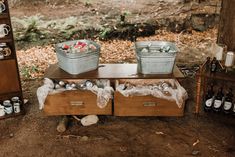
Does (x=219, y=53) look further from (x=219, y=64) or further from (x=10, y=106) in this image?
(x=10, y=106)

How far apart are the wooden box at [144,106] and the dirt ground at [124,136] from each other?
0.47 ft

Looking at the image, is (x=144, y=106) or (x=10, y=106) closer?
(x=144, y=106)

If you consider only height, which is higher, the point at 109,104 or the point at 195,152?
the point at 109,104

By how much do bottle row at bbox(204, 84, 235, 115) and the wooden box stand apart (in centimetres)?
35

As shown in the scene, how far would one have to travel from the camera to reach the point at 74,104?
2.62 meters

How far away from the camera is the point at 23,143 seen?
2.44m

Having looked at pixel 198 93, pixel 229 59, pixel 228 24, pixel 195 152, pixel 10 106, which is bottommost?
pixel 195 152

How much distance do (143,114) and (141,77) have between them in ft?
1.21

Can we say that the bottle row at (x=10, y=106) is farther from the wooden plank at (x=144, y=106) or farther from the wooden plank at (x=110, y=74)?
the wooden plank at (x=144, y=106)

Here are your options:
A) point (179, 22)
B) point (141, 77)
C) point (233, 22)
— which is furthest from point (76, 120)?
point (179, 22)

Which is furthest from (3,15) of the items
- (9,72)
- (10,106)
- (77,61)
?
(10,106)

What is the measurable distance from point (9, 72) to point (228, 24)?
7.56 feet

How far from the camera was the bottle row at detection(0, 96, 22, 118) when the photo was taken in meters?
2.78

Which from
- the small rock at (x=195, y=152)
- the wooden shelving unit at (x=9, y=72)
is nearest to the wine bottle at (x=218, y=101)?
the small rock at (x=195, y=152)
